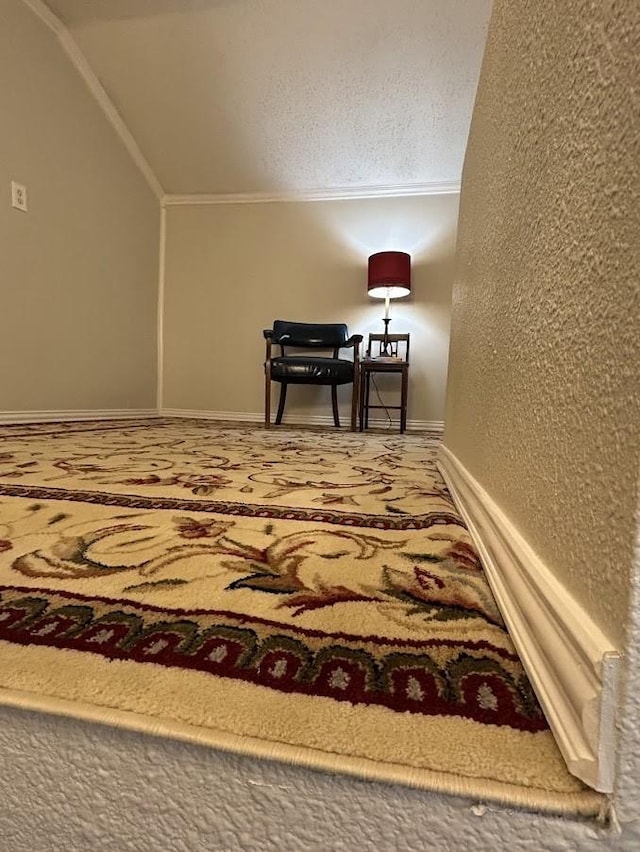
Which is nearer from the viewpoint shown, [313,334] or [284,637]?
[284,637]

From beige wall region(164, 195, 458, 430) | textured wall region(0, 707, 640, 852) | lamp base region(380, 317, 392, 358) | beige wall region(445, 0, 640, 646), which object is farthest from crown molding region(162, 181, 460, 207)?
textured wall region(0, 707, 640, 852)

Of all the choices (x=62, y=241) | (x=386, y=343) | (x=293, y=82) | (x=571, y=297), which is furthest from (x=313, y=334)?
(x=571, y=297)

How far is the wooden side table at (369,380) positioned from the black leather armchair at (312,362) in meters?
0.12

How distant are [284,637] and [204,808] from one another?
14 centimetres

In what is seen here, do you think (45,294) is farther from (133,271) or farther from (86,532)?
(86,532)

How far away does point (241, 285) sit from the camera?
3814 millimetres

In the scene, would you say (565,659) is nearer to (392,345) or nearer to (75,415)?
(75,415)

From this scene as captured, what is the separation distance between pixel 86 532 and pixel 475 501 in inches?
23.7

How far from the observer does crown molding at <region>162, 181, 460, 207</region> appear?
3465 millimetres

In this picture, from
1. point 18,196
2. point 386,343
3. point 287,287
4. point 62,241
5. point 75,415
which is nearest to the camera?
point 18,196

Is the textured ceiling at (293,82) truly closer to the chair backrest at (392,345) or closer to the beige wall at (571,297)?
the chair backrest at (392,345)

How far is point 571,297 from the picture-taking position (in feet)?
1.19

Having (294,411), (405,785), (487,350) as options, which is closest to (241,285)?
(294,411)

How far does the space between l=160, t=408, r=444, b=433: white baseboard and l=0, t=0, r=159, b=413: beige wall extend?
0.50 metres
